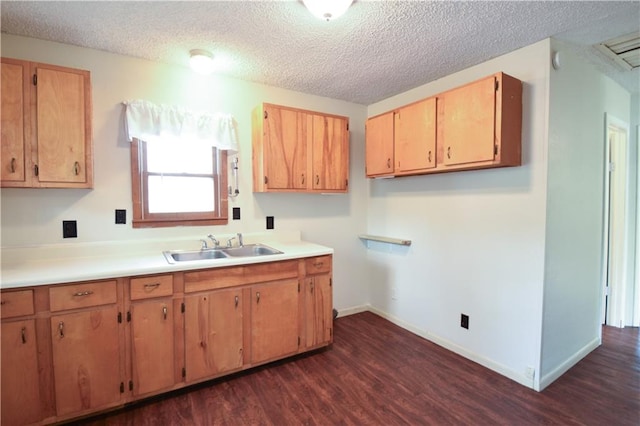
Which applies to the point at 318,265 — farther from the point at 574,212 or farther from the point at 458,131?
the point at 574,212

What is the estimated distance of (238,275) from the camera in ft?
7.60

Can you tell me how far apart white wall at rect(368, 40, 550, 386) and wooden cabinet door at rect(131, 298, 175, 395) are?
7.45 feet

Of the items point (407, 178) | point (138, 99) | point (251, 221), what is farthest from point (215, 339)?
point (407, 178)

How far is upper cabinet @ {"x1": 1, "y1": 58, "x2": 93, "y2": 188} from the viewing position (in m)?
1.88

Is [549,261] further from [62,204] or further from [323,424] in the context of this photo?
[62,204]

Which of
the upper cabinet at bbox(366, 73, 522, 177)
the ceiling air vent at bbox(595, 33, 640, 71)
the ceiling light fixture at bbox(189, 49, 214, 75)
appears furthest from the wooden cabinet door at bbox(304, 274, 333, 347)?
the ceiling air vent at bbox(595, 33, 640, 71)

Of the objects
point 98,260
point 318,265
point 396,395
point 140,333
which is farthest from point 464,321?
point 98,260

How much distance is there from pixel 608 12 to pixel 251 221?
295 cm

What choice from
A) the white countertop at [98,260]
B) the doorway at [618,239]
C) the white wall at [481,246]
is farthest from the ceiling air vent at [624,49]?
the white countertop at [98,260]

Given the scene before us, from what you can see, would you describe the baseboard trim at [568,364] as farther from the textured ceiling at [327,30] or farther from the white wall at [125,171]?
the textured ceiling at [327,30]

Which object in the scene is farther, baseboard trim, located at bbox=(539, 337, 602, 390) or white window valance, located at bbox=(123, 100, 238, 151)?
white window valance, located at bbox=(123, 100, 238, 151)

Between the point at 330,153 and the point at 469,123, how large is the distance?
50.7 inches

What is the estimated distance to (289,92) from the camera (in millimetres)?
3184

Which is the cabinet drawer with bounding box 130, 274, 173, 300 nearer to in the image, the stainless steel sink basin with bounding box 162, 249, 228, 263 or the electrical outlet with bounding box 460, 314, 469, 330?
the stainless steel sink basin with bounding box 162, 249, 228, 263
